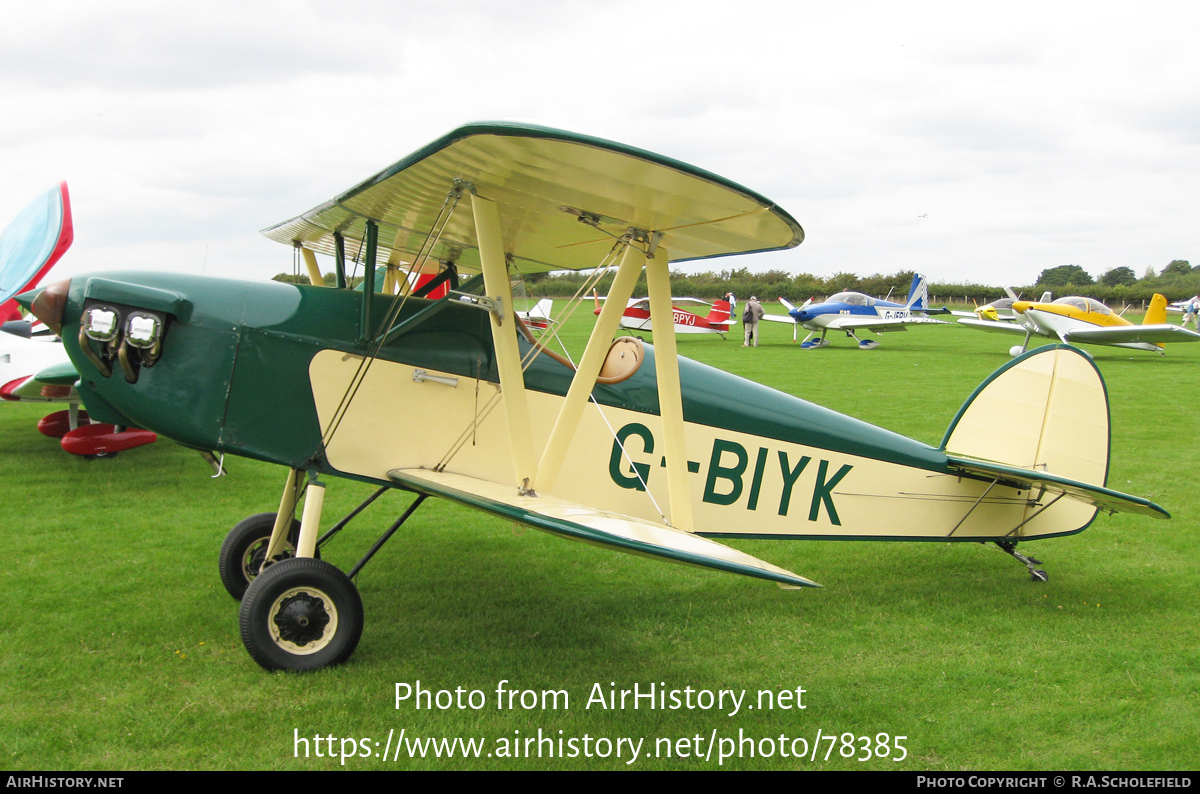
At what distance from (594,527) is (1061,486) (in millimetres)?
2884

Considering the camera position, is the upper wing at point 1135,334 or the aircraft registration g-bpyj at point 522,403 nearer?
the aircraft registration g-bpyj at point 522,403

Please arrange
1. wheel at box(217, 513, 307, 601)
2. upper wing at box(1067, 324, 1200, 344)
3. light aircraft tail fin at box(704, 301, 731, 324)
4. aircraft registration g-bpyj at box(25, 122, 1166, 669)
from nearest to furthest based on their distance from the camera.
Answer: aircraft registration g-bpyj at box(25, 122, 1166, 669) → wheel at box(217, 513, 307, 601) → upper wing at box(1067, 324, 1200, 344) → light aircraft tail fin at box(704, 301, 731, 324)

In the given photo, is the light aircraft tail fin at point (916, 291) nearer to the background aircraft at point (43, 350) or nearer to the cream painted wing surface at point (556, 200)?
the background aircraft at point (43, 350)

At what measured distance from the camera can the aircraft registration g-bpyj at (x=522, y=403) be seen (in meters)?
3.48

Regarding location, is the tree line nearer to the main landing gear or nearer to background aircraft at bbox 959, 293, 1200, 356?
background aircraft at bbox 959, 293, 1200, 356

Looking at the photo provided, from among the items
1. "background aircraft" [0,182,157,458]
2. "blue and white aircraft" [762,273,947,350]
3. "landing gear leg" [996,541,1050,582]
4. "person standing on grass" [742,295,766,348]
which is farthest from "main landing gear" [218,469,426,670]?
"blue and white aircraft" [762,273,947,350]

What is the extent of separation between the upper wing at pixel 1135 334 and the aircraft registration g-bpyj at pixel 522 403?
781 inches

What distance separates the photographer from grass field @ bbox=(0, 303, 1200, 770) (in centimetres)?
332

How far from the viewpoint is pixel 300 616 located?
374 cm

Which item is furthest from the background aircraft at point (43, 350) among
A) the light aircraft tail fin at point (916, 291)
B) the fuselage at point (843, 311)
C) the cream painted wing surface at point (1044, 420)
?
the light aircraft tail fin at point (916, 291)

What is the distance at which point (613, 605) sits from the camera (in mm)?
4941

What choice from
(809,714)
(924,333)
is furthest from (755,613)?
(924,333)

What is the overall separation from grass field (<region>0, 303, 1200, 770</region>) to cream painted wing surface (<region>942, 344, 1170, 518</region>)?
0.84 meters

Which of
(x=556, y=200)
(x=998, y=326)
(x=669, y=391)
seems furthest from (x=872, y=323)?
(x=556, y=200)
